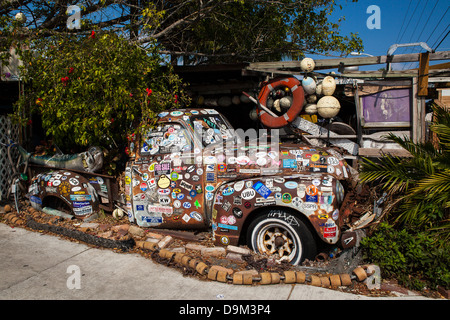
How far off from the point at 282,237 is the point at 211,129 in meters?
2.02

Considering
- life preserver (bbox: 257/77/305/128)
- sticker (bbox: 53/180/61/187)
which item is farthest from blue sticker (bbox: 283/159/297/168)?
sticker (bbox: 53/180/61/187)

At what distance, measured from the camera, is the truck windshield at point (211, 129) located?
527 cm

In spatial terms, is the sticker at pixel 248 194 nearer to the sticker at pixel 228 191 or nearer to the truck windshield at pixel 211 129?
the sticker at pixel 228 191

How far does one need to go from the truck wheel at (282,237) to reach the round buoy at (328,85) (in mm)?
3551

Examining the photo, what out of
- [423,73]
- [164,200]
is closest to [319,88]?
[423,73]

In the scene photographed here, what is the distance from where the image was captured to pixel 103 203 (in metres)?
6.19

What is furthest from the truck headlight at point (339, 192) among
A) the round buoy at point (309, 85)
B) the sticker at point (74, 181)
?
the sticker at point (74, 181)

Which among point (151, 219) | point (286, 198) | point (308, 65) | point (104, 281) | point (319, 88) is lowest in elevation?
point (104, 281)

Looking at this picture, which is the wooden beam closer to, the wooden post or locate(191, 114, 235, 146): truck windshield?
the wooden post

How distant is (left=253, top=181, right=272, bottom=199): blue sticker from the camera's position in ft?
14.2

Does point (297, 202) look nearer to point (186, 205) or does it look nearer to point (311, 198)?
point (311, 198)

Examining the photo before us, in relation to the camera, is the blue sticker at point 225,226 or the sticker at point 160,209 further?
the sticker at point 160,209

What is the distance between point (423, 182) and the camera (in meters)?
4.38

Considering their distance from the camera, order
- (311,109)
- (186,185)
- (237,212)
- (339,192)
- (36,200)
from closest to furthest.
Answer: (339,192) → (237,212) → (186,185) → (36,200) → (311,109)
